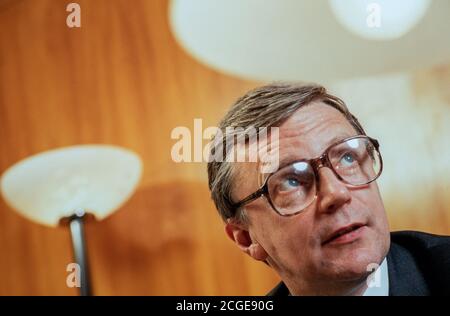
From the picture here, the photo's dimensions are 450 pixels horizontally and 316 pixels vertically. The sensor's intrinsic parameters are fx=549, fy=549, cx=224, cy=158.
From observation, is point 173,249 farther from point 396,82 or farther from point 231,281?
point 396,82

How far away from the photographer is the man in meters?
0.92

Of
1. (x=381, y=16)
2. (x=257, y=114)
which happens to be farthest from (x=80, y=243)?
(x=381, y=16)

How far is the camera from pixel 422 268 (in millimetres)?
987

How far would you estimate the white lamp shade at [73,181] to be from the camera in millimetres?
1289

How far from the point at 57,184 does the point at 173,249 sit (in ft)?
1.03

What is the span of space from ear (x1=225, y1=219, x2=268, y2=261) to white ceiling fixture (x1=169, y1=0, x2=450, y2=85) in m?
0.34

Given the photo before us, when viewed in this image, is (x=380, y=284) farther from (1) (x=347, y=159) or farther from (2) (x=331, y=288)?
(1) (x=347, y=159)

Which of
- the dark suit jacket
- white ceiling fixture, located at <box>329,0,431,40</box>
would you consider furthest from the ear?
white ceiling fixture, located at <box>329,0,431,40</box>

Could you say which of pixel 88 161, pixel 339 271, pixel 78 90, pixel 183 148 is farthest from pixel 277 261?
pixel 78 90

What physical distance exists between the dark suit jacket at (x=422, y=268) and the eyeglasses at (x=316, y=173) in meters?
0.16

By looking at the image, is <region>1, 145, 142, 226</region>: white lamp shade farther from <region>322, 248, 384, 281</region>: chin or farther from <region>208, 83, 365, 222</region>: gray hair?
<region>322, 248, 384, 281</region>: chin

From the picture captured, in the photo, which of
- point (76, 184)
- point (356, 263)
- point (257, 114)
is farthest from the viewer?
point (76, 184)

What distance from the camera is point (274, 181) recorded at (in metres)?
0.98

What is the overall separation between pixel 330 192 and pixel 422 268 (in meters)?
0.24
